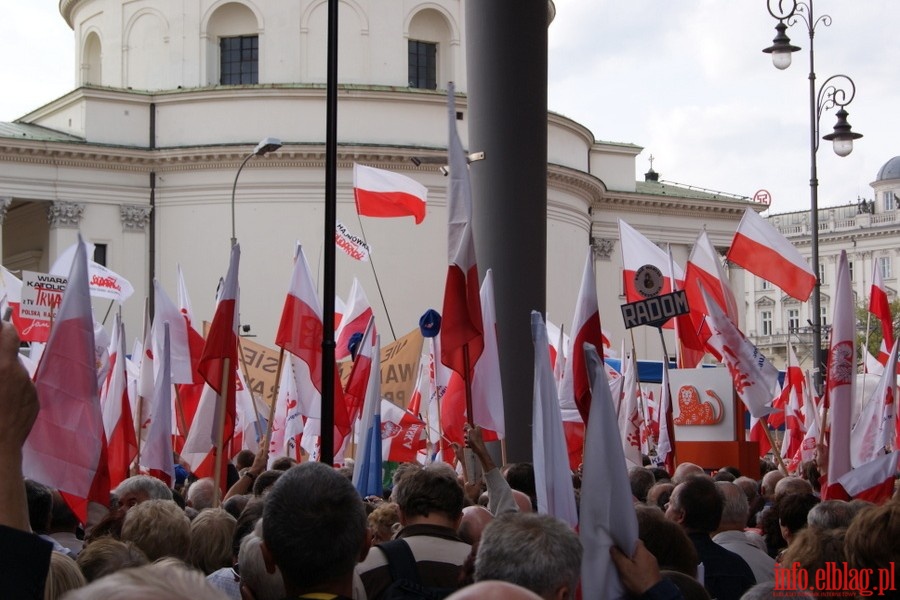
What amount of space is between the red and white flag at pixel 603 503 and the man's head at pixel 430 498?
1.03 meters

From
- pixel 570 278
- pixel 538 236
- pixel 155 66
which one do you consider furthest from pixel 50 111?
pixel 538 236

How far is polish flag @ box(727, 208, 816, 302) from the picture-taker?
15391mm

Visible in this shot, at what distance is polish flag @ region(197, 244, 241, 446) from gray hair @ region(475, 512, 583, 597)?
6724 millimetres

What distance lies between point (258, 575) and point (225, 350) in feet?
19.7

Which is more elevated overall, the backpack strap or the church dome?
the church dome

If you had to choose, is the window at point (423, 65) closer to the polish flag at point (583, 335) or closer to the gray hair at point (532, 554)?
the polish flag at point (583, 335)

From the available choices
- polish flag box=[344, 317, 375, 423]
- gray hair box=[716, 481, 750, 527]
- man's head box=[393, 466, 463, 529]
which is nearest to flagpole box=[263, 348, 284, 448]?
polish flag box=[344, 317, 375, 423]

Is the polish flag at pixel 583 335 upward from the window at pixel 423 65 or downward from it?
downward

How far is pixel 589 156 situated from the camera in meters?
52.2

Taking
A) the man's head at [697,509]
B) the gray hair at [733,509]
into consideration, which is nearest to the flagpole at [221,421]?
the gray hair at [733,509]

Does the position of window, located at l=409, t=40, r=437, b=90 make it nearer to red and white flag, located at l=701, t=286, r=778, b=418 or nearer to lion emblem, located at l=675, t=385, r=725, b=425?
lion emblem, located at l=675, t=385, r=725, b=425

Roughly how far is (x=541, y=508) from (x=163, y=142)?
39465mm

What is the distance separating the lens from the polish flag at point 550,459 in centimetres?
615

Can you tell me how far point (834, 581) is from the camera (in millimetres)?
4844
